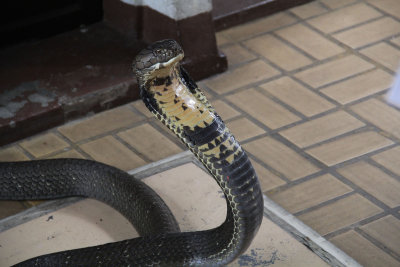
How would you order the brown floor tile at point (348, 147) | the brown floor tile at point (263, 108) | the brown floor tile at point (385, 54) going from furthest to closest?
the brown floor tile at point (385, 54), the brown floor tile at point (263, 108), the brown floor tile at point (348, 147)

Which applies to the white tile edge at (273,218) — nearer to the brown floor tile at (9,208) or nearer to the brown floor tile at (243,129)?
the brown floor tile at (9,208)

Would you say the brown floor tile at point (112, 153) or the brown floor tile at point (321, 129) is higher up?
the brown floor tile at point (321, 129)

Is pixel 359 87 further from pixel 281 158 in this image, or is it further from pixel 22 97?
pixel 22 97

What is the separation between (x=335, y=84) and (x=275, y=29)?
0.58m

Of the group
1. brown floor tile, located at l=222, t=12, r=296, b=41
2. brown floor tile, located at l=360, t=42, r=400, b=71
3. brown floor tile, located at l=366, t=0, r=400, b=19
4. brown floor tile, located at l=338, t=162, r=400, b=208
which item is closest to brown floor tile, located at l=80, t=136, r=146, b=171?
brown floor tile, located at l=338, t=162, r=400, b=208

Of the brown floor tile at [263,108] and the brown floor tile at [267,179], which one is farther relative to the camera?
the brown floor tile at [263,108]

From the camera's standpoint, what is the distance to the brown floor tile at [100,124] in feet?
11.1

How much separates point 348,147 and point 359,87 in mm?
492

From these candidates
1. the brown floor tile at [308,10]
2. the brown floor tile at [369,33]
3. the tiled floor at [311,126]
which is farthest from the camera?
the brown floor tile at [308,10]

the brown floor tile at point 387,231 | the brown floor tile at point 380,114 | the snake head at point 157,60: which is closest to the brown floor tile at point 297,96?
the brown floor tile at point 380,114

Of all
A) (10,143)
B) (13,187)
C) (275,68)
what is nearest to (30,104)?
(10,143)

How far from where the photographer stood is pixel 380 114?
346 centimetres

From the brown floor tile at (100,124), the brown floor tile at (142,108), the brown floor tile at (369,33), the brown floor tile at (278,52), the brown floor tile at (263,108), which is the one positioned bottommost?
the brown floor tile at (100,124)

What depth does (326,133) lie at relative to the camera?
3336 mm
